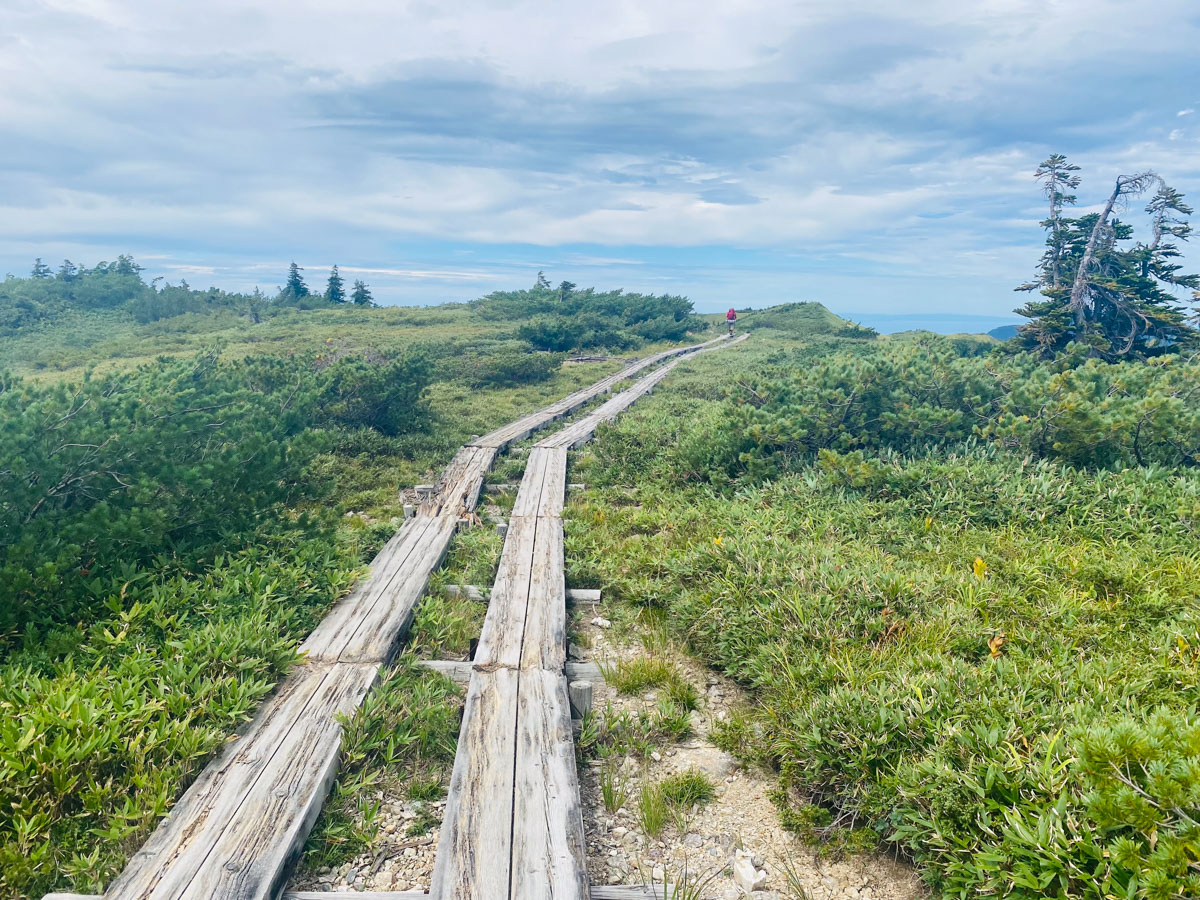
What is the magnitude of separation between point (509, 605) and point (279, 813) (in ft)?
9.13

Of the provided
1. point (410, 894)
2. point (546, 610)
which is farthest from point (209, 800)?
point (546, 610)

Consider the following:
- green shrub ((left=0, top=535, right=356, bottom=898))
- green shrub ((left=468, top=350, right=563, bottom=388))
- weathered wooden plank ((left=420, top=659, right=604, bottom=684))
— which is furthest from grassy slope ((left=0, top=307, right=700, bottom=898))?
green shrub ((left=468, top=350, right=563, bottom=388))

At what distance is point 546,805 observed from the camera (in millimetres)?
3615

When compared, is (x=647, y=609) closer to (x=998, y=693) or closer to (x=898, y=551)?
(x=898, y=551)

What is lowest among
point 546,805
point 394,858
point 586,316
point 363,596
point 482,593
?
point 394,858

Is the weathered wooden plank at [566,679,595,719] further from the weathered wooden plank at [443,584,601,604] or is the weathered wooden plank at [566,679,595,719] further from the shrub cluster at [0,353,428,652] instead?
the shrub cluster at [0,353,428,652]

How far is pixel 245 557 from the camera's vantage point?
6.42m

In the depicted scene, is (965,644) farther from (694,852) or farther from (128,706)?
(128,706)

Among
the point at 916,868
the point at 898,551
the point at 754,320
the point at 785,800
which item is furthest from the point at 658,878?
the point at 754,320

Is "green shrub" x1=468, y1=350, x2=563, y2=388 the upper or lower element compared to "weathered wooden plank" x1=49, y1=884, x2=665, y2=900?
upper

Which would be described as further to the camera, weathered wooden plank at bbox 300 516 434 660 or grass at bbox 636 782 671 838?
weathered wooden plank at bbox 300 516 434 660

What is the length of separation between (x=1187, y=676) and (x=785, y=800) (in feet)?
8.52

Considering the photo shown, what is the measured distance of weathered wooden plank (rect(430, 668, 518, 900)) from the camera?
10.3 feet

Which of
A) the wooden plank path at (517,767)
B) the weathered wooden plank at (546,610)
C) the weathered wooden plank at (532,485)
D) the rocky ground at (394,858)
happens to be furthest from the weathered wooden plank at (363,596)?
the rocky ground at (394,858)
